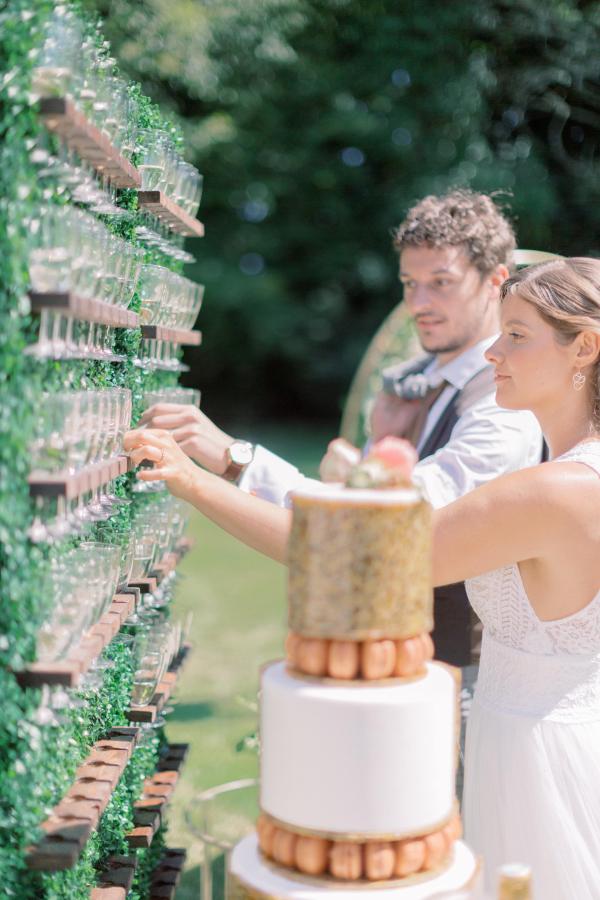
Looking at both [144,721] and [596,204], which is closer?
[144,721]

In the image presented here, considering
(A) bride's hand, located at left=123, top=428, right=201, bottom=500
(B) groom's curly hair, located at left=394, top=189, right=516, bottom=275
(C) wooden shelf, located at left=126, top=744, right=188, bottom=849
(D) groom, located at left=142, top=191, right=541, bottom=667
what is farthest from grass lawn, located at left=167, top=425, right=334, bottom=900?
(B) groom's curly hair, located at left=394, top=189, right=516, bottom=275

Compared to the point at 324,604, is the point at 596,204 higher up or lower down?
higher up

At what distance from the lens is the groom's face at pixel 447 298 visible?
11.6 ft

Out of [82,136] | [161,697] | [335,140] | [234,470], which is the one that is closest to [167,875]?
[161,697]

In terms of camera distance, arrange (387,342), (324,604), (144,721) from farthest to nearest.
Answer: (387,342) → (144,721) → (324,604)

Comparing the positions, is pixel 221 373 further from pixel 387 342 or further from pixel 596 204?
pixel 387 342

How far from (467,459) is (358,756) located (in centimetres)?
162

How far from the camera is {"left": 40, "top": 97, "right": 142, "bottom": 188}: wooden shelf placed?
187 cm

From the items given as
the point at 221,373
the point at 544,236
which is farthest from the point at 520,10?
the point at 221,373

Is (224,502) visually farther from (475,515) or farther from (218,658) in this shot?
(218,658)

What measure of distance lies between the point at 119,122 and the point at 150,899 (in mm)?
2225

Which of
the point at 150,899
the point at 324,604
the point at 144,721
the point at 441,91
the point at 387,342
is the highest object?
the point at 441,91

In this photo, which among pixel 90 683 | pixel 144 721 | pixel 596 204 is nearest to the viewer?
pixel 90 683

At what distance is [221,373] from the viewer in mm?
23734
